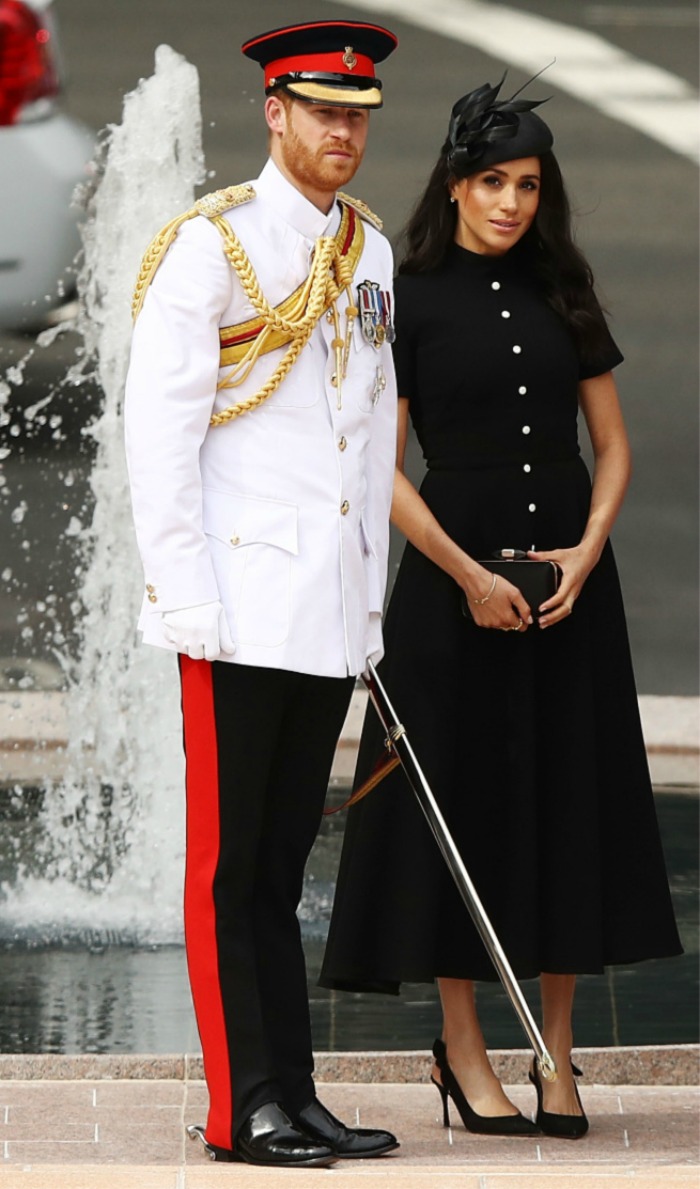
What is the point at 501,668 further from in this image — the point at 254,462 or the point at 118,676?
the point at 118,676

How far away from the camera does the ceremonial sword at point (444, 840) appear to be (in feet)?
9.63

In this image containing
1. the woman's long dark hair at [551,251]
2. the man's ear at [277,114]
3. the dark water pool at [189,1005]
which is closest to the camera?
the man's ear at [277,114]

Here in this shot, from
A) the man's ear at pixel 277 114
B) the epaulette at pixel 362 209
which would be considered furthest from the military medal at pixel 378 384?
the man's ear at pixel 277 114

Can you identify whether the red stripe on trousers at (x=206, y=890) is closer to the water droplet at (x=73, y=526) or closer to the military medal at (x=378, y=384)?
the military medal at (x=378, y=384)

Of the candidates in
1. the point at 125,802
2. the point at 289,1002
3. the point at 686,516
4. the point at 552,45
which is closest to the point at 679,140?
the point at 552,45

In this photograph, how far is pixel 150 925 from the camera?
468 cm

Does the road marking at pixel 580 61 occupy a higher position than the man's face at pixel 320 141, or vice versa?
the man's face at pixel 320 141

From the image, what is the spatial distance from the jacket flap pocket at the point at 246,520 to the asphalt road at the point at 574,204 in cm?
368

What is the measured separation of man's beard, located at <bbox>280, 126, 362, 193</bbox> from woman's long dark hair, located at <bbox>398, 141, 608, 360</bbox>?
1.43 feet

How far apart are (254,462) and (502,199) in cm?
62

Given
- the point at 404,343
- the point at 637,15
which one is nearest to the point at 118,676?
the point at 637,15

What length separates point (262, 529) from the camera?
9.18 feet

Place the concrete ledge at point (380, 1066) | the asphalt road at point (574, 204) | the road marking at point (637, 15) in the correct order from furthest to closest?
the road marking at point (637, 15)
the asphalt road at point (574, 204)
the concrete ledge at point (380, 1066)

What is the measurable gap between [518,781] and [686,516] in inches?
158
